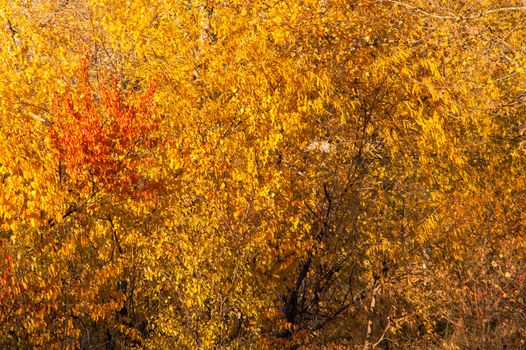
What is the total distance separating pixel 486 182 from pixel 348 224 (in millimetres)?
7276

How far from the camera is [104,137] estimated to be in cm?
1639

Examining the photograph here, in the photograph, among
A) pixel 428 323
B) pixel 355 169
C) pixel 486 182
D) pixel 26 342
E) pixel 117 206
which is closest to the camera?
pixel 26 342

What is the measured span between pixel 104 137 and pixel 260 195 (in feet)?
15.2

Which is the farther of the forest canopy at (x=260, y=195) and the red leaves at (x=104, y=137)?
the red leaves at (x=104, y=137)

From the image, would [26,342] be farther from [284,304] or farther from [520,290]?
[520,290]

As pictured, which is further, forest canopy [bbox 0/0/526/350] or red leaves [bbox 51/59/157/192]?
red leaves [bbox 51/59/157/192]

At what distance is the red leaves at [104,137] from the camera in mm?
15320

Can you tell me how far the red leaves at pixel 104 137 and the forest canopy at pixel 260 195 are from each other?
0.05 metres

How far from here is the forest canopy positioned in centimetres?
1341

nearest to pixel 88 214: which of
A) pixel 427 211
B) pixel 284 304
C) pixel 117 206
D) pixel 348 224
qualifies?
pixel 117 206

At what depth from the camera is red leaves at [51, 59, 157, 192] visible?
15.3 meters

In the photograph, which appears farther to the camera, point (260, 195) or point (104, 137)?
point (104, 137)

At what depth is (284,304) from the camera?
1459cm

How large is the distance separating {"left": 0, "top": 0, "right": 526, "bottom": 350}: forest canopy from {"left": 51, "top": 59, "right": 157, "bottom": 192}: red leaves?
0.05m
